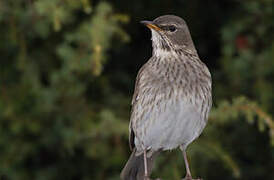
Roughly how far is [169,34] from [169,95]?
0.50 meters

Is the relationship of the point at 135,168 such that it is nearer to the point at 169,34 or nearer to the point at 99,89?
the point at 169,34

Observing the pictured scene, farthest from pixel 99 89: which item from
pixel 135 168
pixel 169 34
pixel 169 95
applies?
pixel 169 95

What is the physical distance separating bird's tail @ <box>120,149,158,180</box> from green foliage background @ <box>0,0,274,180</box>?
0.41 metres

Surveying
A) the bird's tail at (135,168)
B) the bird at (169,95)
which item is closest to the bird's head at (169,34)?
the bird at (169,95)

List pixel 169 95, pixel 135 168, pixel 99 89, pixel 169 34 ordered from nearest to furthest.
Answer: pixel 169 95, pixel 169 34, pixel 135 168, pixel 99 89

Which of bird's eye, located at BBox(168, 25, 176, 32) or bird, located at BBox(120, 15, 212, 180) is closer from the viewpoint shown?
bird, located at BBox(120, 15, 212, 180)

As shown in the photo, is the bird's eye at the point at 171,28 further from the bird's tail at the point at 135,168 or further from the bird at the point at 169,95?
the bird's tail at the point at 135,168

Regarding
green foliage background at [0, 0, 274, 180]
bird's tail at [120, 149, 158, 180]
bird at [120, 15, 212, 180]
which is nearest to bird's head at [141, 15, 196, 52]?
bird at [120, 15, 212, 180]

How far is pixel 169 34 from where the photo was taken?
517cm

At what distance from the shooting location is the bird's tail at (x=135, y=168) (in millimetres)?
5289

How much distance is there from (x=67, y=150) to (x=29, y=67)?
84 cm

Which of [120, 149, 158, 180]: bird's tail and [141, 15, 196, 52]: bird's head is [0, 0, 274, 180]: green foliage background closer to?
[120, 149, 158, 180]: bird's tail

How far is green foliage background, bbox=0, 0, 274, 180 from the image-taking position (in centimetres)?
590

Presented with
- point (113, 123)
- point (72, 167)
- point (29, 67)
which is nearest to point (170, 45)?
point (113, 123)
